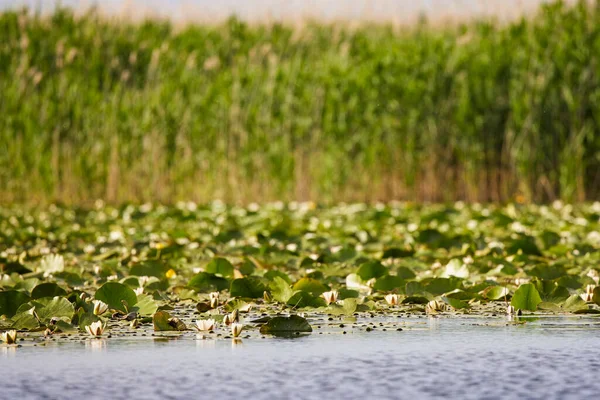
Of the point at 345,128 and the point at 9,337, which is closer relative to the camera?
the point at 9,337

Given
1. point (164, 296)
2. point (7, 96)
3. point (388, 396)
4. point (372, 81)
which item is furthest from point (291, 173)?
point (388, 396)

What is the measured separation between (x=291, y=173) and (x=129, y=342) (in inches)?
347

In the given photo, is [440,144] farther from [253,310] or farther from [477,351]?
[477,351]

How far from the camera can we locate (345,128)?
484 inches

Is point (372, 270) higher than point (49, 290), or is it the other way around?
point (372, 270)

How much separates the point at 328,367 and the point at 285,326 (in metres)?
0.65

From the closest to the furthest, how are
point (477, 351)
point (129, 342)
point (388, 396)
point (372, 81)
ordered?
point (388, 396) → point (477, 351) → point (129, 342) → point (372, 81)

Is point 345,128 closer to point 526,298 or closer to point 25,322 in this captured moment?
point 526,298

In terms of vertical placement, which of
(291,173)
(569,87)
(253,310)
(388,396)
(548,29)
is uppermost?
(548,29)

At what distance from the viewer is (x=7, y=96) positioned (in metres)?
12.8

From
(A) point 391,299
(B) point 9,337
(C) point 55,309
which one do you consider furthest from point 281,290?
(B) point 9,337

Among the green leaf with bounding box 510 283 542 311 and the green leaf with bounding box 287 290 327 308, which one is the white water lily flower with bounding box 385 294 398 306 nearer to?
the green leaf with bounding box 287 290 327 308

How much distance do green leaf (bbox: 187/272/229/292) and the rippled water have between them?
1290mm

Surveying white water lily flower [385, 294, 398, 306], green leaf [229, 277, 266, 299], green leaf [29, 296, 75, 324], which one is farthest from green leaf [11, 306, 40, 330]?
white water lily flower [385, 294, 398, 306]
